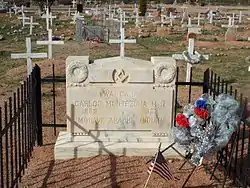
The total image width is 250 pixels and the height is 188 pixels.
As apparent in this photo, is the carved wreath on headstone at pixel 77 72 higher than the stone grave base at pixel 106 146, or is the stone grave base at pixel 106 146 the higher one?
the carved wreath on headstone at pixel 77 72

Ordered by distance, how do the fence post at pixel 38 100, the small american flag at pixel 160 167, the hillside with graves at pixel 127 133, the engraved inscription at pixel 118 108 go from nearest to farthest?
the small american flag at pixel 160 167 < the hillside with graves at pixel 127 133 < the engraved inscription at pixel 118 108 < the fence post at pixel 38 100

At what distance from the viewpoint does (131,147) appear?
746 centimetres

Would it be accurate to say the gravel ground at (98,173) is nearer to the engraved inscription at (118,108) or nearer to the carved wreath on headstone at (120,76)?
the engraved inscription at (118,108)

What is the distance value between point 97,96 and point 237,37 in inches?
892

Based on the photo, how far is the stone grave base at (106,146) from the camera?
7.38 m

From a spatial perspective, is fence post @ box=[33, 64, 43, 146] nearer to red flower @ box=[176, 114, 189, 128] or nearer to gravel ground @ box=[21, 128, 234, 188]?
gravel ground @ box=[21, 128, 234, 188]

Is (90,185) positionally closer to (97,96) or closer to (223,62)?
(97,96)

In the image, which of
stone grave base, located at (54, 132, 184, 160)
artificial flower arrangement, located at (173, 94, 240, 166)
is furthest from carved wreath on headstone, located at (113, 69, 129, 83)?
artificial flower arrangement, located at (173, 94, 240, 166)

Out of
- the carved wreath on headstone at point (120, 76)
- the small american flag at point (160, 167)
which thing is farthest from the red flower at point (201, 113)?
the carved wreath on headstone at point (120, 76)

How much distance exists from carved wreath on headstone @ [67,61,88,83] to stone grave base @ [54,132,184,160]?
34.6 inches

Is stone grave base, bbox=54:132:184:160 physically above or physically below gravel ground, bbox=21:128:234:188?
above

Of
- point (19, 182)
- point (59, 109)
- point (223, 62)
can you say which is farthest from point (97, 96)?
point (223, 62)

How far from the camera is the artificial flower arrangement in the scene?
232 inches

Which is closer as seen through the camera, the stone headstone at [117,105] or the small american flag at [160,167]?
the small american flag at [160,167]
